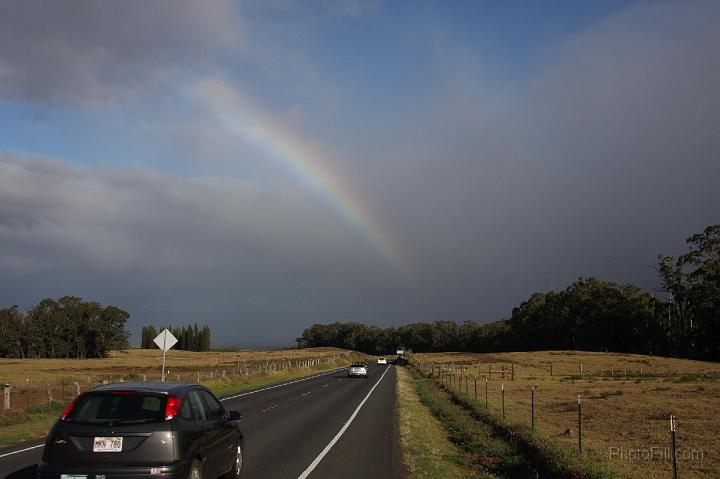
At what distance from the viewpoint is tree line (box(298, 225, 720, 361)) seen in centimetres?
9194

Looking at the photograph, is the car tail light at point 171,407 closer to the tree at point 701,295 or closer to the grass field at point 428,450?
the grass field at point 428,450

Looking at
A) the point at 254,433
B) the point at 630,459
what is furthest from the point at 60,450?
the point at 630,459

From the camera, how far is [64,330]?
135 metres

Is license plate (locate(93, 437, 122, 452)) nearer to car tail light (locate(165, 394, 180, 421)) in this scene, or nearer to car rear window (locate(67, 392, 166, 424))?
car rear window (locate(67, 392, 166, 424))

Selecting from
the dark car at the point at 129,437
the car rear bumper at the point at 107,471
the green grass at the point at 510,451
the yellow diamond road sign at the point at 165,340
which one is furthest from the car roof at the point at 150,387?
the yellow diamond road sign at the point at 165,340

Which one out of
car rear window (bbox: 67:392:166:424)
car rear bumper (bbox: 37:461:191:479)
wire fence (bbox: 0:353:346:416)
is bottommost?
wire fence (bbox: 0:353:346:416)

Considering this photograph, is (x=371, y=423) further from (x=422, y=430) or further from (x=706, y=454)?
(x=706, y=454)

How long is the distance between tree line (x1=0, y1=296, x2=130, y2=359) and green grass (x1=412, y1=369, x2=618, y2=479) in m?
131

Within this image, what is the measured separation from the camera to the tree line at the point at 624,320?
91.9 meters

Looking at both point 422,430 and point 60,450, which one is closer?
point 60,450

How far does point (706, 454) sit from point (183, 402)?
12173 millimetres

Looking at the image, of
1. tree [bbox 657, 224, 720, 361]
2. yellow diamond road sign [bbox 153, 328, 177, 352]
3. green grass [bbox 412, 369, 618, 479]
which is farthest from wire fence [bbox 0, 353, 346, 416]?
tree [bbox 657, 224, 720, 361]

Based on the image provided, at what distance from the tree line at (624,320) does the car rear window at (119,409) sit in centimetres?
9605

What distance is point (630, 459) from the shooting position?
1340cm
